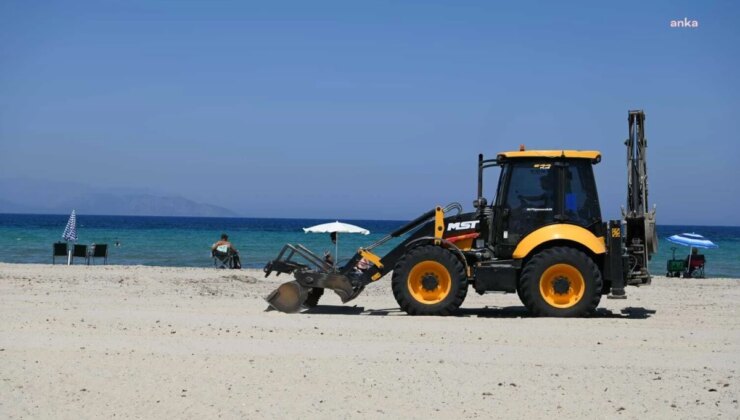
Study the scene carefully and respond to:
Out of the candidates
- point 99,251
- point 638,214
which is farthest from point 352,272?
point 99,251

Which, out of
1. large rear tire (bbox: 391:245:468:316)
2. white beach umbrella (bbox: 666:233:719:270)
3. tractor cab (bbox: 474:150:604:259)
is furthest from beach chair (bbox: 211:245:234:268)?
tractor cab (bbox: 474:150:604:259)

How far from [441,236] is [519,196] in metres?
1.34

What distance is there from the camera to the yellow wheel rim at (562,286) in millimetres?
13148

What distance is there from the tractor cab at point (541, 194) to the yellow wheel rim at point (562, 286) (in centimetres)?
63

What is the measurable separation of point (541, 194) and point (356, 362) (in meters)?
5.58

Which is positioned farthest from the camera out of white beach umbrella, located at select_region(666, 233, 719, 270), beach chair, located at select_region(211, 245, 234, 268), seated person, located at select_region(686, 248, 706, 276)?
beach chair, located at select_region(211, 245, 234, 268)

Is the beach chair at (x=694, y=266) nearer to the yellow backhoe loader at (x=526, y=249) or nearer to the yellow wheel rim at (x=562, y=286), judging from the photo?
the yellow backhoe loader at (x=526, y=249)

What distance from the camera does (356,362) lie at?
9.02 meters

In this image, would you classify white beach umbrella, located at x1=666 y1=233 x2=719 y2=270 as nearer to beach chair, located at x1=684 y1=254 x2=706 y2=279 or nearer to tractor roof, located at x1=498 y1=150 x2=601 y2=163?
beach chair, located at x1=684 y1=254 x2=706 y2=279

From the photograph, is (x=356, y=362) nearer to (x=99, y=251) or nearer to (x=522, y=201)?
(x=522, y=201)

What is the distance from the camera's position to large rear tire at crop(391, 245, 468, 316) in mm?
13375

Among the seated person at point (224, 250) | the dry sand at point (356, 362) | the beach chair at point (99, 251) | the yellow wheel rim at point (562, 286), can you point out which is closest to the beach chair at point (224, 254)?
the seated person at point (224, 250)

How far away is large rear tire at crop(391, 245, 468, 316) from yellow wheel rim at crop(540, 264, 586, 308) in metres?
1.20

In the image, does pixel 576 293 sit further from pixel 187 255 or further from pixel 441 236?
pixel 187 255
